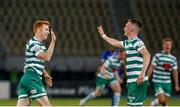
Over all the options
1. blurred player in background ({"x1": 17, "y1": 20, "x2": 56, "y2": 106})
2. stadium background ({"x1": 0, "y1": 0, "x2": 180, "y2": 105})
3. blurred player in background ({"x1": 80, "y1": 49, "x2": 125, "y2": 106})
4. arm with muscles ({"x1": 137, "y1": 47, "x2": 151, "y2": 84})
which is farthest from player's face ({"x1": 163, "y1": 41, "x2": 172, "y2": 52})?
stadium background ({"x1": 0, "y1": 0, "x2": 180, "y2": 105})

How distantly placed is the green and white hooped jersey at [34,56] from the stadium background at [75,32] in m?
11.7

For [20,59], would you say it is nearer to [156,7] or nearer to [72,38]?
[72,38]

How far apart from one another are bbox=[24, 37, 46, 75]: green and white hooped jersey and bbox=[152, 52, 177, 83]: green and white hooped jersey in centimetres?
531

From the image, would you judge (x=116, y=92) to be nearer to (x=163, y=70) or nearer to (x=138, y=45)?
(x=163, y=70)

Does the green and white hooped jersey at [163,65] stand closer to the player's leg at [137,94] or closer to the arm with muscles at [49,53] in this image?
the player's leg at [137,94]

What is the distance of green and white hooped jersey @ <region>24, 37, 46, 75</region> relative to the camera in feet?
37.4

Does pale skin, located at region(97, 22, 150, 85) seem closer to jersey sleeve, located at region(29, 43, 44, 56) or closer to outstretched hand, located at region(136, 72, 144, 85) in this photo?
outstretched hand, located at region(136, 72, 144, 85)

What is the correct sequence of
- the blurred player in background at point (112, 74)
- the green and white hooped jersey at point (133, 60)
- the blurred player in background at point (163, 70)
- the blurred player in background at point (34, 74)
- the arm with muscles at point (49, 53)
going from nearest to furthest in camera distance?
the arm with muscles at point (49, 53) < the green and white hooped jersey at point (133, 60) < the blurred player in background at point (34, 74) < the blurred player in background at point (163, 70) < the blurred player in background at point (112, 74)

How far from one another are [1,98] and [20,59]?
2090 mm

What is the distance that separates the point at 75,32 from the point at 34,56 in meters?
15.8

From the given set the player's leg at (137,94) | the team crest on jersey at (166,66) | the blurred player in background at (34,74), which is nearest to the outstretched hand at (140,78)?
the player's leg at (137,94)

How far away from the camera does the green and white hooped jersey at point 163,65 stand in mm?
16438

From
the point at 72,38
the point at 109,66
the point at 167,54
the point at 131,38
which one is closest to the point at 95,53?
the point at 72,38

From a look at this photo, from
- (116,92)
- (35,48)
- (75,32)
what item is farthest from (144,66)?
(75,32)
